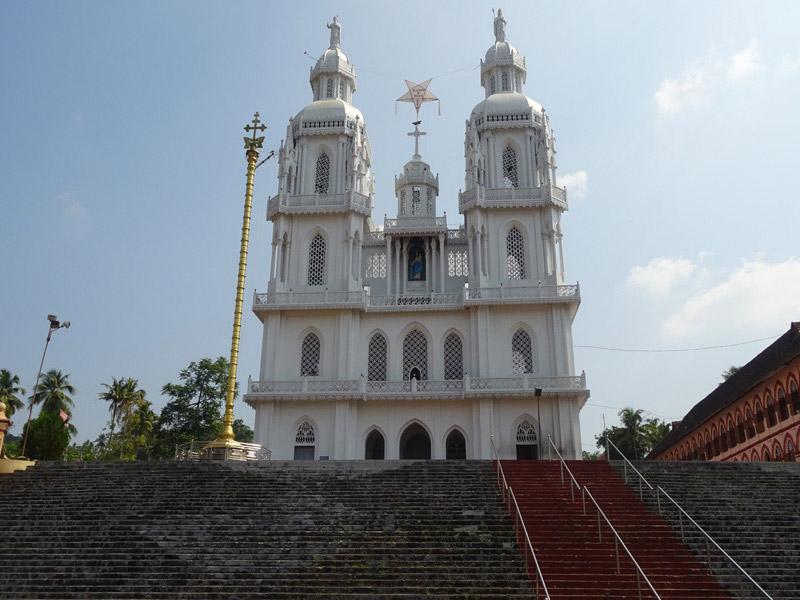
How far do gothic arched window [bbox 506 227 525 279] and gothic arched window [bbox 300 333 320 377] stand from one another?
407 inches

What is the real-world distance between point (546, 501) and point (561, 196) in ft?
73.0

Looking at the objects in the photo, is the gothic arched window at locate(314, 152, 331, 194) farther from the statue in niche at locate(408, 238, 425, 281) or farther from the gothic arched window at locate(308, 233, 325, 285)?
the statue in niche at locate(408, 238, 425, 281)

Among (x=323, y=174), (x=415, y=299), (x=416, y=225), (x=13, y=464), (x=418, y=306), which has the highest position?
(x=323, y=174)

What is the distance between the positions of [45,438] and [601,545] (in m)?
19.5

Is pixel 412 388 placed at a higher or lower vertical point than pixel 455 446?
higher

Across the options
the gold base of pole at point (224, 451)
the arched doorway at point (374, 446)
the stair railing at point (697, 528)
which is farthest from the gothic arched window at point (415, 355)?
the stair railing at point (697, 528)

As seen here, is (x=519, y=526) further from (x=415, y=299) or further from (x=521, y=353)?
(x=415, y=299)

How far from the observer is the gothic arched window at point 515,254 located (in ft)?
121

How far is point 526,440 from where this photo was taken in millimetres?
33344

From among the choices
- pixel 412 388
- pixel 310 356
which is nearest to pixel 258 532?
pixel 412 388

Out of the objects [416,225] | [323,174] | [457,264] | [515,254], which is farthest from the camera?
[323,174]

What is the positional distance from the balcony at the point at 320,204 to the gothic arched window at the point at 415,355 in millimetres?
7145

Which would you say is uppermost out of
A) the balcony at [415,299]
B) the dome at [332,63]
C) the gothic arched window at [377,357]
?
the dome at [332,63]

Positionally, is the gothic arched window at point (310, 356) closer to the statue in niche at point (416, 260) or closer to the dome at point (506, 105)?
the statue in niche at point (416, 260)
